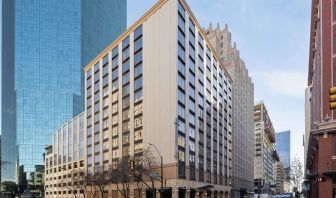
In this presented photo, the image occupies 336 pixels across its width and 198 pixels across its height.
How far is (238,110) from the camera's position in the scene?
139m

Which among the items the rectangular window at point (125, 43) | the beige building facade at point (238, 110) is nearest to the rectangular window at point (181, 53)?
the rectangular window at point (125, 43)

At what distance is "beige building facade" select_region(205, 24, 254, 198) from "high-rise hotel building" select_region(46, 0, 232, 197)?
20.5 metres

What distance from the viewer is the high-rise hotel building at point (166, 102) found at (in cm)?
7531

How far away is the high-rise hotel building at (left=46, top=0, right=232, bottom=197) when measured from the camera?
75312 millimetres

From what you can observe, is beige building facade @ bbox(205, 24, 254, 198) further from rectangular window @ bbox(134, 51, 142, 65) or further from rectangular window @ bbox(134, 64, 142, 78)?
rectangular window @ bbox(134, 64, 142, 78)

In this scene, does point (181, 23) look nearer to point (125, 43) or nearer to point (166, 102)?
point (166, 102)

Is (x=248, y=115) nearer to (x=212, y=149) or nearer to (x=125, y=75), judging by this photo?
(x=212, y=149)

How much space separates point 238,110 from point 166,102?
225 ft

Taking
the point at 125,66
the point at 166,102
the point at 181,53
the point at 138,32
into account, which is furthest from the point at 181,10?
the point at 125,66

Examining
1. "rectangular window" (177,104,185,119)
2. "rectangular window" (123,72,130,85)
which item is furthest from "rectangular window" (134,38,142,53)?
"rectangular window" (177,104,185,119)

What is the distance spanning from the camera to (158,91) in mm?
78062

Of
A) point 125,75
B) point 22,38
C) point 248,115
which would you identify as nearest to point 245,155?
point 248,115

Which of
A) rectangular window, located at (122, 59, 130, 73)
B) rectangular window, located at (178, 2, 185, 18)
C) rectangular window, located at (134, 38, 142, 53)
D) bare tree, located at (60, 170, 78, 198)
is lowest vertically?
bare tree, located at (60, 170, 78, 198)

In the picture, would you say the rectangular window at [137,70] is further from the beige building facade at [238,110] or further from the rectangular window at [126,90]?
the beige building facade at [238,110]
